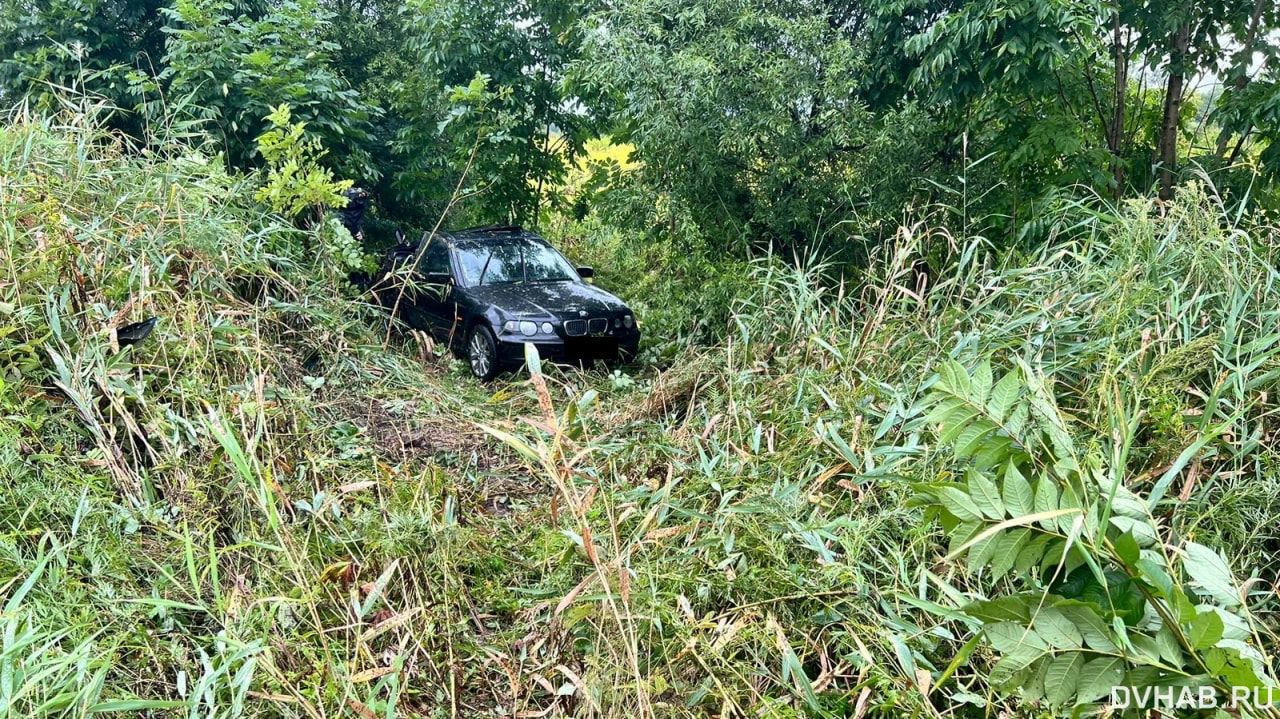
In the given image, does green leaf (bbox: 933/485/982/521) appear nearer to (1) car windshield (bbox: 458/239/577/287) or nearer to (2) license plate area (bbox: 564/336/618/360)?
(2) license plate area (bbox: 564/336/618/360)

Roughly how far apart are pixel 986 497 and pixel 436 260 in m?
6.53

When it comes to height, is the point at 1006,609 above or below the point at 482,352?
above

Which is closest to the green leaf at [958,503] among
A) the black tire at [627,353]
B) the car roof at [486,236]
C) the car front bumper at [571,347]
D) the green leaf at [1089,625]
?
the green leaf at [1089,625]

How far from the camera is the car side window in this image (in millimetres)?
7133

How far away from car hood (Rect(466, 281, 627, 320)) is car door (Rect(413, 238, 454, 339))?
0.33 metres

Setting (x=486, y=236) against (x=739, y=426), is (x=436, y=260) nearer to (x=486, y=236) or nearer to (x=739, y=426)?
(x=486, y=236)

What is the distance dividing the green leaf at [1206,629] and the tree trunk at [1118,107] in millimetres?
5288

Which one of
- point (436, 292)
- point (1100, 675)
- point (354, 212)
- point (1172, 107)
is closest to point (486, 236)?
point (436, 292)

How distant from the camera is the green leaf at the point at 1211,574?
55.2 inches

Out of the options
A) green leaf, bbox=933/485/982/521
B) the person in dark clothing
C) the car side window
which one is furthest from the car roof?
green leaf, bbox=933/485/982/521

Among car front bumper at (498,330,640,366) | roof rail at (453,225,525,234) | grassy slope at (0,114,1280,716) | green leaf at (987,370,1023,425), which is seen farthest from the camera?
roof rail at (453,225,525,234)

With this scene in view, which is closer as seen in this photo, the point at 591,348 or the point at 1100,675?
the point at 1100,675

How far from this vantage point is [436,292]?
7082 mm

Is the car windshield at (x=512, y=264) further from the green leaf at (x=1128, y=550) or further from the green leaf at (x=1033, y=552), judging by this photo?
the green leaf at (x=1128, y=550)
